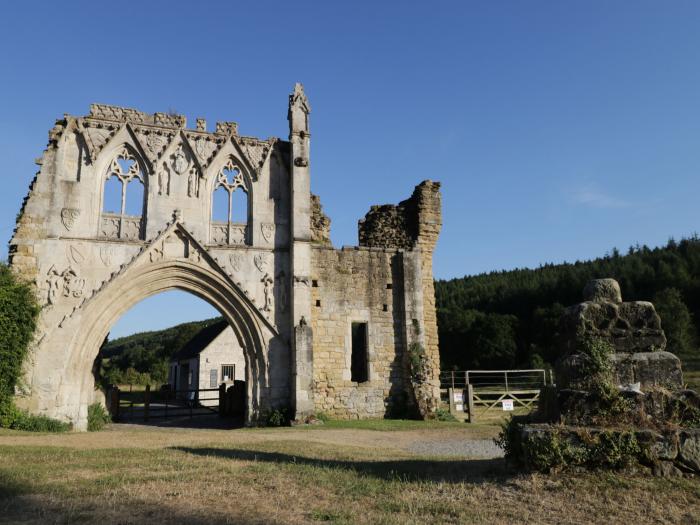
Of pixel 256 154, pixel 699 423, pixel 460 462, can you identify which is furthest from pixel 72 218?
pixel 699 423

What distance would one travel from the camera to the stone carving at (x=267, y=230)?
52.3 feet

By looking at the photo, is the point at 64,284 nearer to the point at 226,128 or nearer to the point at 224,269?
the point at 224,269

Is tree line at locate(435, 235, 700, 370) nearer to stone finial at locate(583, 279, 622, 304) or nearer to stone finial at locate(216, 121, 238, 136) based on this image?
stone finial at locate(216, 121, 238, 136)

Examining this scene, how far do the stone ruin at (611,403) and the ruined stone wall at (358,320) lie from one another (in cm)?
977

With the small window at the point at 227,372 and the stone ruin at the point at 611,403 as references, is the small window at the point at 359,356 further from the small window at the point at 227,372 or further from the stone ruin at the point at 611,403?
the small window at the point at 227,372

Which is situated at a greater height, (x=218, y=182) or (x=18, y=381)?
(x=218, y=182)

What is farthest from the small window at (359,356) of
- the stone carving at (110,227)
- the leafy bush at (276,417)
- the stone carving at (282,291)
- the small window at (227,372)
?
the small window at (227,372)

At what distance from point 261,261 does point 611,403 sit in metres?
11.5

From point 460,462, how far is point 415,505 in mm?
2850

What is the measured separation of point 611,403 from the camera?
5699 mm

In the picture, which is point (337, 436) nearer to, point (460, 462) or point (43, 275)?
point (460, 462)

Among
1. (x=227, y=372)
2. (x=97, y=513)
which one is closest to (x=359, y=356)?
(x=97, y=513)

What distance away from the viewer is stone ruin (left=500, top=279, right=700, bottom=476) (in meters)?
5.27

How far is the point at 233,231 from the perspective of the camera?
1580 centimetres
